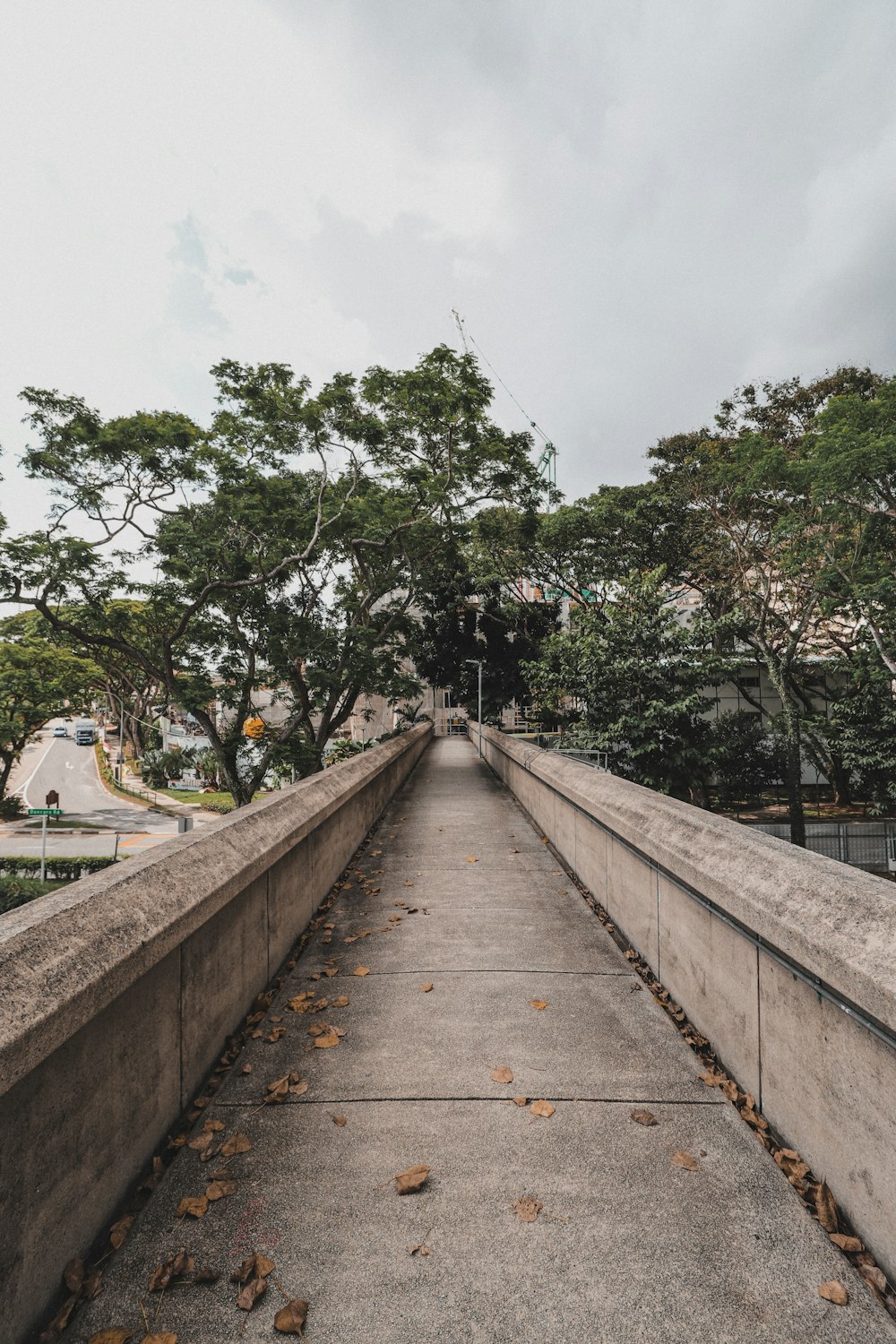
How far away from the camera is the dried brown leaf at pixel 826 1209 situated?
6.86 ft

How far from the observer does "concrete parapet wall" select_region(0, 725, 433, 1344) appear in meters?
1.69

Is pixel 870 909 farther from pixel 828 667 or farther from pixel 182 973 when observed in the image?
pixel 828 667

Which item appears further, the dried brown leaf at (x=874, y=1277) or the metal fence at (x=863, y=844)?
the metal fence at (x=863, y=844)

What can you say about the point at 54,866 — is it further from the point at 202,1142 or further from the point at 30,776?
the point at 30,776

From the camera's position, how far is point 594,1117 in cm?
269

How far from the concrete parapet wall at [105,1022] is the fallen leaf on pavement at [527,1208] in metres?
1.34

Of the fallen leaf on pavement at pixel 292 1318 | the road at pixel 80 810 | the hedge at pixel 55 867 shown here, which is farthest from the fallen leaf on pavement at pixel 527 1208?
the road at pixel 80 810

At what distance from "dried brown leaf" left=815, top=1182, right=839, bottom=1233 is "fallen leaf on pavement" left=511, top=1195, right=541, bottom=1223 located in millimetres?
913

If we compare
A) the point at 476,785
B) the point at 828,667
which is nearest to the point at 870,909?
the point at 476,785

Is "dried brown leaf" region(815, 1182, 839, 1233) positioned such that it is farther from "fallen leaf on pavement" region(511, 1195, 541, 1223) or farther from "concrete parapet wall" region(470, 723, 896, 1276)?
"fallen leaf on pavement" region(511, 1195, 541, 1223)

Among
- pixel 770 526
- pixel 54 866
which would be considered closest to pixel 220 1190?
pixel 770 526

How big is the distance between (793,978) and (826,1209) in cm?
68

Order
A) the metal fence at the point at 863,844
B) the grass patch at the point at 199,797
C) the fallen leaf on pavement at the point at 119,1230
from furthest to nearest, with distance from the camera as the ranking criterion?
1. the grass patch at the point at 199,797
2. the metal fence at the point at 863,844
3. the fallen leaf on pavement at the point at 119,1230

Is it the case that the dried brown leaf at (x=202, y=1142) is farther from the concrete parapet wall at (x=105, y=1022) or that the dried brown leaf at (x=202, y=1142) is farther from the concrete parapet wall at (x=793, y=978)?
the concrete parapet wall at (x=793, y=978)
